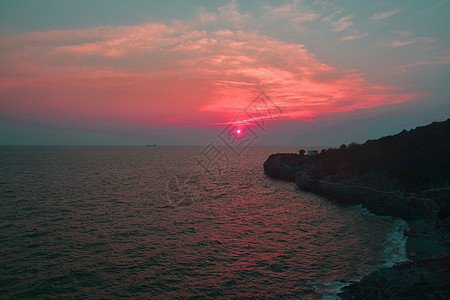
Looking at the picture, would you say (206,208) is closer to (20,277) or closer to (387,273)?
(20,277)

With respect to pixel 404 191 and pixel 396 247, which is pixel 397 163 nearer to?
pixel 404 191

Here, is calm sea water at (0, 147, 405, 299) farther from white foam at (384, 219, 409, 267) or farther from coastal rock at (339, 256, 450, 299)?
coastal rock at (339, 256, 450, 299)

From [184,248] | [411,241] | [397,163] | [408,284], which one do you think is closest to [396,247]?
[411,241]

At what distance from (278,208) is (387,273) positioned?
2651 cm

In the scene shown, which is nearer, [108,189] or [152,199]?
[152,199]

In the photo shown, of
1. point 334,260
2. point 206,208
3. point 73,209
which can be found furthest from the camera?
point 206,208

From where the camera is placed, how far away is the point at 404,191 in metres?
41.2

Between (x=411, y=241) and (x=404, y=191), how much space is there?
19.3 m

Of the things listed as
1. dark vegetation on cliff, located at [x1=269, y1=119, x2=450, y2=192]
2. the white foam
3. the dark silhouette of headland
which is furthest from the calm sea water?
dark vegetation on cliff, located at [x1=269, y1=119, x2=450, y2=192]

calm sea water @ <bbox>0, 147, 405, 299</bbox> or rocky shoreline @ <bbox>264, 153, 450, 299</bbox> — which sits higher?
rocky shoreline @ <bbox>264, 153, 450, 299</bbox>

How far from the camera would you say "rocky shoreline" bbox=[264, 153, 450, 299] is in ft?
44.8

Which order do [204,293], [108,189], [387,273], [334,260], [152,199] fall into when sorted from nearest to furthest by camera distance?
1. [387,273]
2. [204,293]
3. [334,260]
4. [152,199]
5. [108,189]

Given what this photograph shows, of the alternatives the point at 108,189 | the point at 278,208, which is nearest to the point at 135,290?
the point at 278,208

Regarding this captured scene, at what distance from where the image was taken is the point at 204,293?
1708cm
